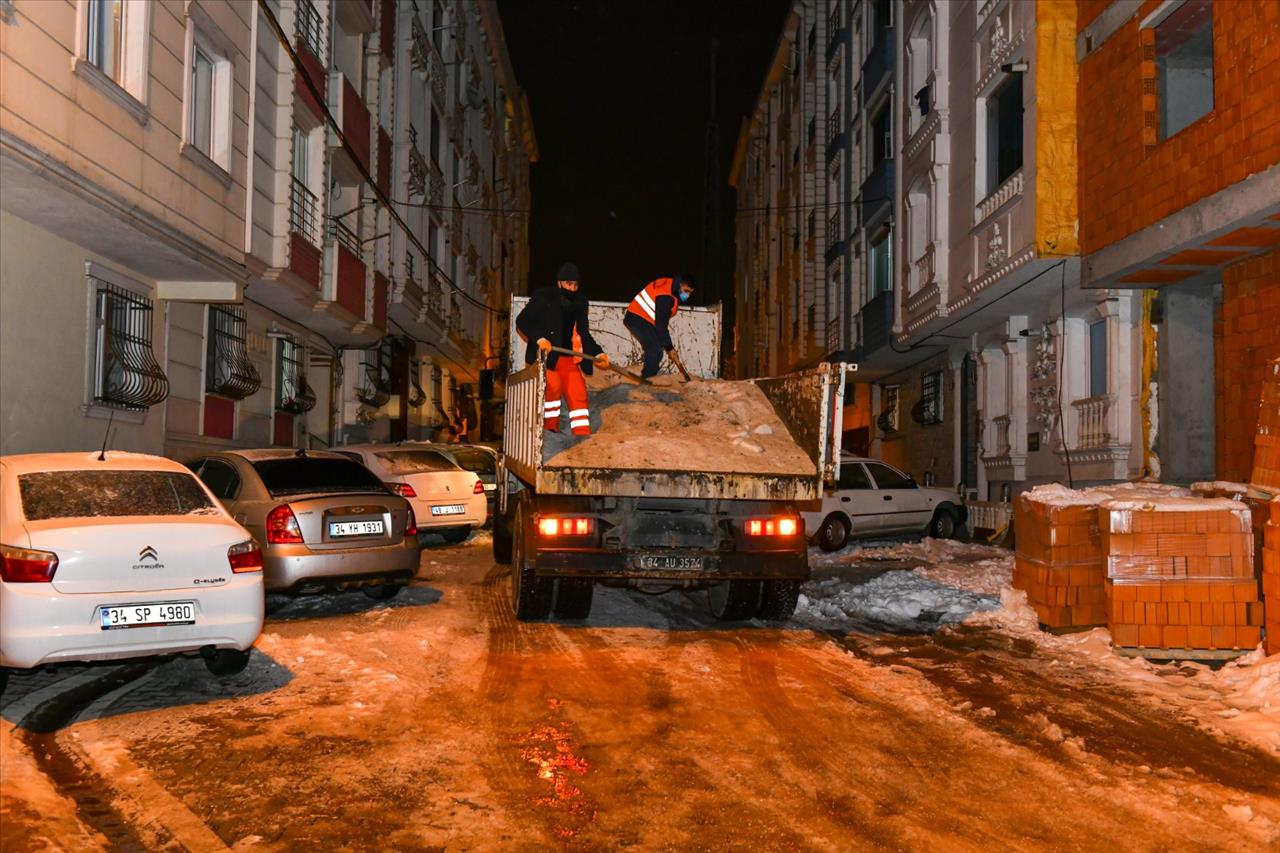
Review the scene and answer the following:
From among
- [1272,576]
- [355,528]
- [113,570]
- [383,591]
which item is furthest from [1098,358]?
[113,570]

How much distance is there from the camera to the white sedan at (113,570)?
5.43 meters

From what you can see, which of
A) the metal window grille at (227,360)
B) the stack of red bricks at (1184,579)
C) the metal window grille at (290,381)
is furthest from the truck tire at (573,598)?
the metal window grille at (290,381)

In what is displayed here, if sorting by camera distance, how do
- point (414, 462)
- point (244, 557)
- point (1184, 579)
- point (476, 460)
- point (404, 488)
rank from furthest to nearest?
point (476, 460)
point (414, 462)
point (404, 488)
point (1184, 579)
point (244, 557)

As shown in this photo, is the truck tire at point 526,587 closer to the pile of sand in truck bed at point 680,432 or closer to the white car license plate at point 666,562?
the pile of sand in truck bed at point 680,432

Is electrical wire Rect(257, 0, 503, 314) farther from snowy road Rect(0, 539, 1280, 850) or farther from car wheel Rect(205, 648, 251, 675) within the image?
car wheel Rect(205, 648, 251, 675)

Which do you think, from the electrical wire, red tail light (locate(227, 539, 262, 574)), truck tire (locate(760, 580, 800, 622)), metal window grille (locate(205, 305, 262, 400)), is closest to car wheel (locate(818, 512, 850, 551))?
truck tire (locate(760, 580, 800, 622))

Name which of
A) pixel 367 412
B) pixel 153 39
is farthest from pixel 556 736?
pixel 367 412

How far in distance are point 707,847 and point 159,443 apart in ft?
39.0

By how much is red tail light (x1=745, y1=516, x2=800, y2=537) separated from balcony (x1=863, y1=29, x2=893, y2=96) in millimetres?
17129

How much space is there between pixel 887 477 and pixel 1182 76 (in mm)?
7073

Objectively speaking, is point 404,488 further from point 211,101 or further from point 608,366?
point 211,101

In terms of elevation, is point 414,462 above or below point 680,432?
below

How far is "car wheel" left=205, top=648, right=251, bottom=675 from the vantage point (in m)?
6.53

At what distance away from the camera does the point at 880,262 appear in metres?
24.5
